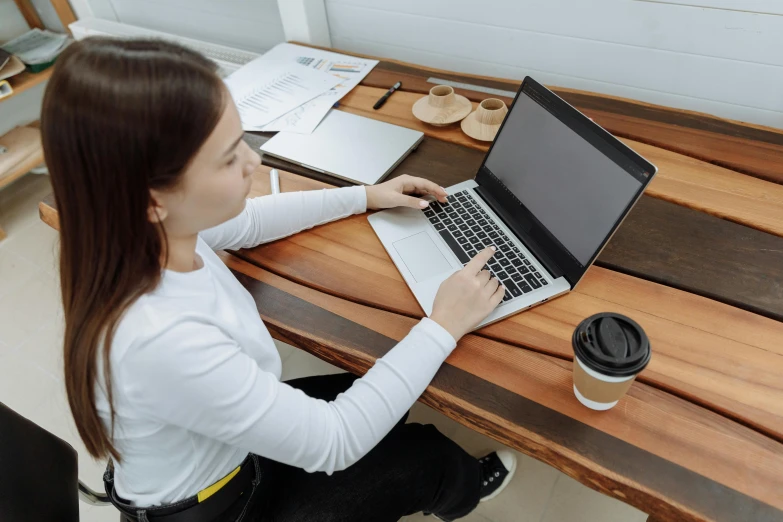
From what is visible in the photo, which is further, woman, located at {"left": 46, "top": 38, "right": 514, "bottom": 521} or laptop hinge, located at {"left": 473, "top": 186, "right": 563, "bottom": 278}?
laptop hinge, located at {"left": 473, "top": 186, "right": 563, "bottom": 278}

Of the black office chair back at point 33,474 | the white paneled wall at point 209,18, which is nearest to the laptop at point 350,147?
the black office chair back at point 33,474

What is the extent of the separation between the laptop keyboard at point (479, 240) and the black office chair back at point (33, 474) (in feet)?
2.38

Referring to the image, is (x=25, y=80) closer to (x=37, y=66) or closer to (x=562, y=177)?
(x=37, y=66)

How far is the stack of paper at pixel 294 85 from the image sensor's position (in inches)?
50.5

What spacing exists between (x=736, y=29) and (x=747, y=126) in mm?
207

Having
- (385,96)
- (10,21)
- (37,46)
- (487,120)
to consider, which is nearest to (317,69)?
(385,96)

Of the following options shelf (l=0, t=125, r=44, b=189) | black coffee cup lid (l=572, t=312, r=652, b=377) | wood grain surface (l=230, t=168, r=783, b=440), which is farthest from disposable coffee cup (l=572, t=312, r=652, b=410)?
shelf (l=0, t=125, r=44, b=189)

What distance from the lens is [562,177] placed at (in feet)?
2.82

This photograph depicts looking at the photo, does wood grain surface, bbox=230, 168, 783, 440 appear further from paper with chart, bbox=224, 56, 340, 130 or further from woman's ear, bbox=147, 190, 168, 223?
paper with chart, bbox=224, 56, 340, 130

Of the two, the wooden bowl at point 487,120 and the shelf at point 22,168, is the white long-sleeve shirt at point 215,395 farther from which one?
the shelf at point 22,168

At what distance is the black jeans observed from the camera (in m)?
0.88

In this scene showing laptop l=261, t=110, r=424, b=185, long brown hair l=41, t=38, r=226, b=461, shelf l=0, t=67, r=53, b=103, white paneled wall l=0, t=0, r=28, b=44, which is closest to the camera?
long brown hair l=41, t=38, r=226, b=461

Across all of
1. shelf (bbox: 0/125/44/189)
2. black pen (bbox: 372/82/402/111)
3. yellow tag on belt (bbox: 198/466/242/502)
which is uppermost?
black pen (bbox: 372/82/402/111)

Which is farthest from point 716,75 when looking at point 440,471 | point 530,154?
point 440,471
